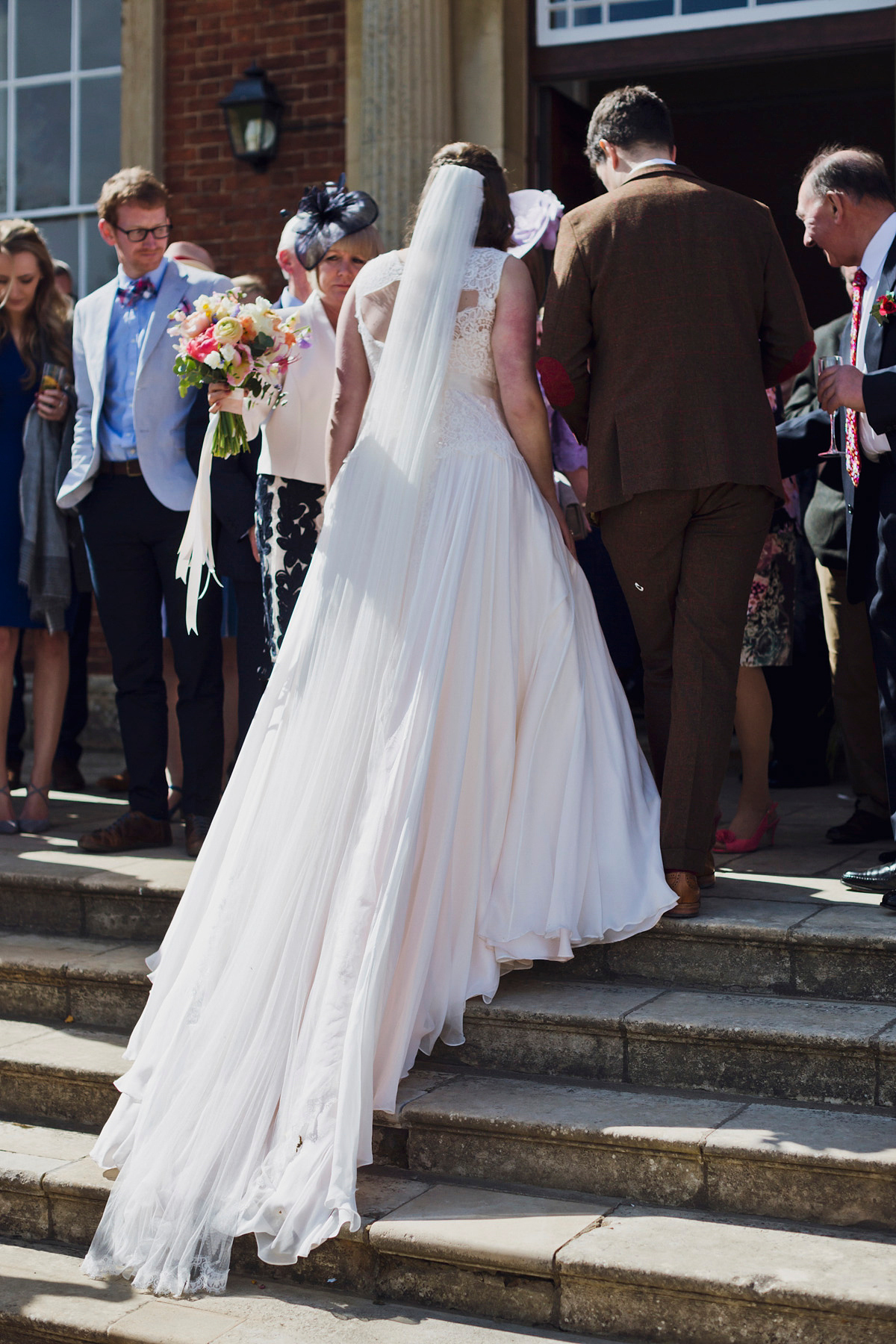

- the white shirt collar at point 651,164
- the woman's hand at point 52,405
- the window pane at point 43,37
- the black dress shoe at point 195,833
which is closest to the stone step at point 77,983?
the black dress shoe at point 195,833

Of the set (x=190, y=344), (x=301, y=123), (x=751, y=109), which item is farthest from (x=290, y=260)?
(x=751, y=109)

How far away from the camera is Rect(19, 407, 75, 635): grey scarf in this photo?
212 inches

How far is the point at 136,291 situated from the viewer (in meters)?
4.96

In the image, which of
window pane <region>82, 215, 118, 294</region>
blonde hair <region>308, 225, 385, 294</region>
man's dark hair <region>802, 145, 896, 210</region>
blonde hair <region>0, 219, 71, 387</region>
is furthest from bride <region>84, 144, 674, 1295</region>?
window pane <region>82, 215, 118, 294</region>

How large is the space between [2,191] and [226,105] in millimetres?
1686

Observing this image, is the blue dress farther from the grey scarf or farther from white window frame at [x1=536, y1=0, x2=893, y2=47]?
white window frame at [x1=536, y1=0, x2=893, y2=47]

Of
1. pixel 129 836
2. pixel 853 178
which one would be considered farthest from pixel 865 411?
pixel 129 836

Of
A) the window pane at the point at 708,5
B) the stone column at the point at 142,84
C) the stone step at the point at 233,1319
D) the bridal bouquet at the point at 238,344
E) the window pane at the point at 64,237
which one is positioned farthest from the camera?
the window pane at the point at 64,237

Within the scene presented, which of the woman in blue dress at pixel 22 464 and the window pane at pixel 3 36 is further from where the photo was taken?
the window pane at pixel 3 36

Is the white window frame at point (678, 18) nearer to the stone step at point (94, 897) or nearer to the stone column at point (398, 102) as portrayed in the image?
the stone column at point (398, 102)

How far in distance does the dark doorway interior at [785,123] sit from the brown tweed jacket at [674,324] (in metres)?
7.03

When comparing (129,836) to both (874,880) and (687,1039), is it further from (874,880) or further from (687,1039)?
(874,880)

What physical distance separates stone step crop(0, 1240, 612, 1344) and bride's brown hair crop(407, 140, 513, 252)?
8.46 feet

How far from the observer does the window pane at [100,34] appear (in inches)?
295
